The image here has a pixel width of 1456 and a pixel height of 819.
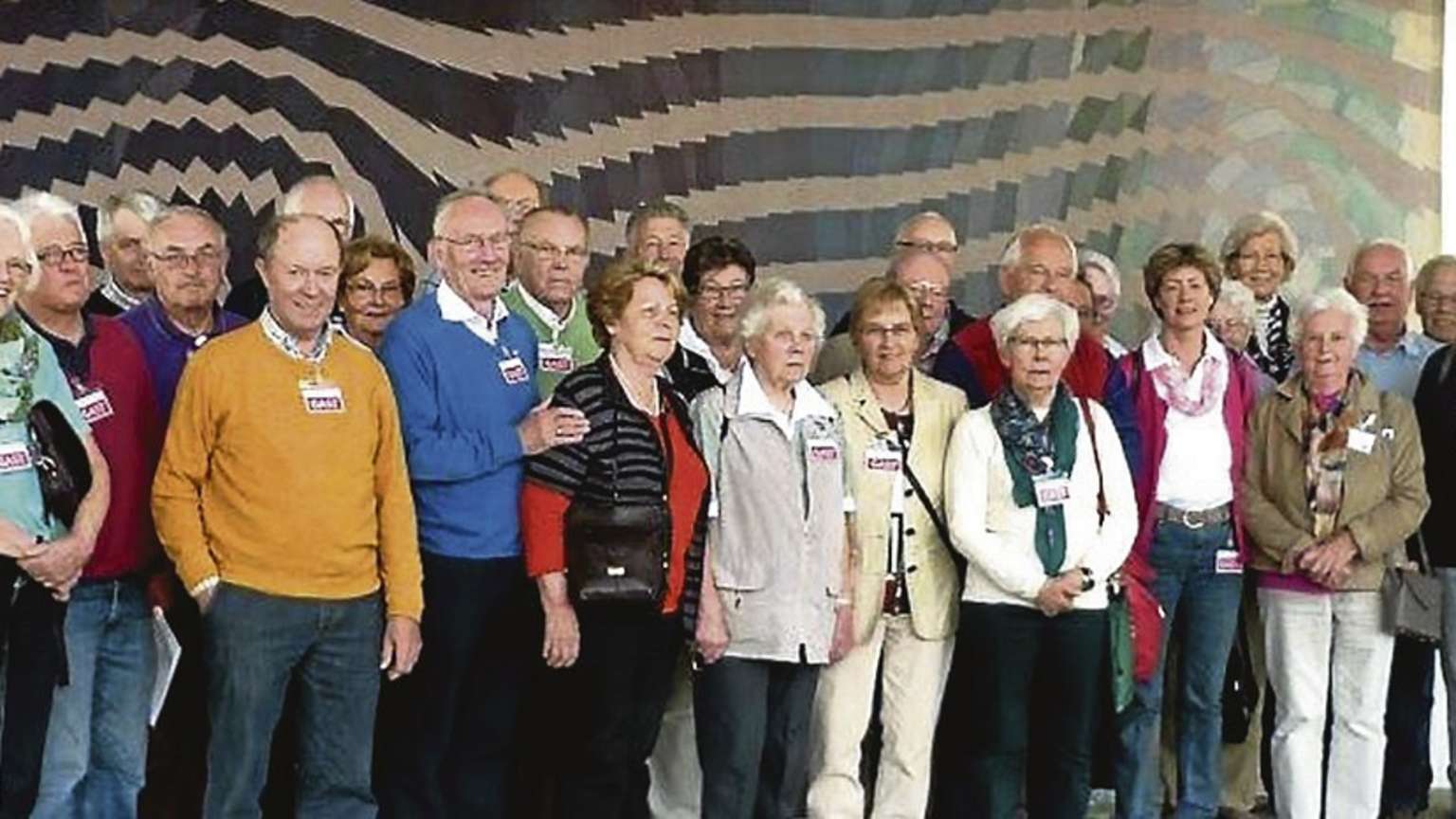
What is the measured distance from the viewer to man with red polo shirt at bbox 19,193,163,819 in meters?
5.00

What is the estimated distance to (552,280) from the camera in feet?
18.8

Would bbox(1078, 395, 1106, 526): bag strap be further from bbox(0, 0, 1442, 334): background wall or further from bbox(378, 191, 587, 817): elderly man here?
bbox(0, 0, 1442, 334): background wall

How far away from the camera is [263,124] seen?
22.3ft

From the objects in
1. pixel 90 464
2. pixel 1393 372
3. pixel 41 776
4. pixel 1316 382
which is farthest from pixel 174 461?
pixel 1393 372

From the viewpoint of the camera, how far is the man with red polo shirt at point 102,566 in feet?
16.4

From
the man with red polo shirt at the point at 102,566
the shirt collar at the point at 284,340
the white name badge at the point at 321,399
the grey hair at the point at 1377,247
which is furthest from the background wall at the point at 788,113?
the white name badge at the point at 321,399

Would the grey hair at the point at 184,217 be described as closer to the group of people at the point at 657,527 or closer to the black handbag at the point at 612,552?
the group of people at the point at 657,527

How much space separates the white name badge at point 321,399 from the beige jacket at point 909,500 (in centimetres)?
137

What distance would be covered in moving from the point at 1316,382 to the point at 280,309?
284cm

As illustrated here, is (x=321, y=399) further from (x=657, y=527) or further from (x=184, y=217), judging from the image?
(x=657, y=527)

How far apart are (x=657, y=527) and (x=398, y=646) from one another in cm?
63

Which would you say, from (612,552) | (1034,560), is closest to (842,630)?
(1034,560)

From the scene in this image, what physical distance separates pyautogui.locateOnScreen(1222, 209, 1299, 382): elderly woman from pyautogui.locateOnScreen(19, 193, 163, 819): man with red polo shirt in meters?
3.24

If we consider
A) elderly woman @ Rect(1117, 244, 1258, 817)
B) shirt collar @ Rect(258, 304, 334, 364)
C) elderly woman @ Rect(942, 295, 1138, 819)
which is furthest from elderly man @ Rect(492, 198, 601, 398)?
elderly woman @ Rect(1117, 244, 1258, 817)
